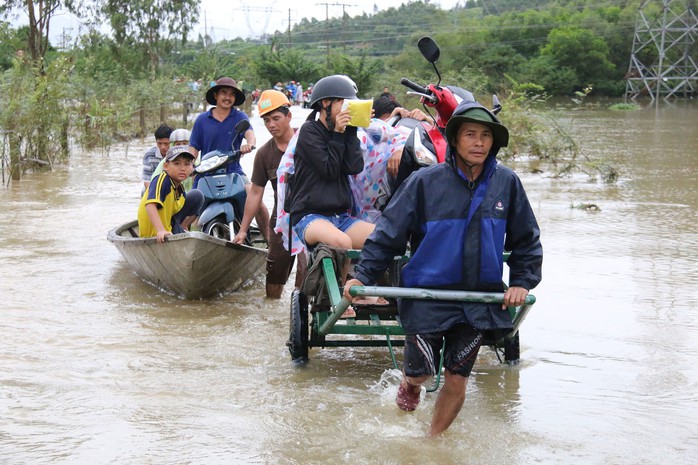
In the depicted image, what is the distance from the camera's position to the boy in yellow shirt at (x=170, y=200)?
810cm

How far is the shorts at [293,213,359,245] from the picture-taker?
20.2 ft

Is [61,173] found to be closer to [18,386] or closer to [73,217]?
[73,217]

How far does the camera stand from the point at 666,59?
67375 mm

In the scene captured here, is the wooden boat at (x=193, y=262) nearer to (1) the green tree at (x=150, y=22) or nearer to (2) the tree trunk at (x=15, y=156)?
(2) the tree trunk at (x=15, y=156)

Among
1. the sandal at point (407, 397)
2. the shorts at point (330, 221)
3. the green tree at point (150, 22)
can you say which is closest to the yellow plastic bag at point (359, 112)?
the shorts at point (330, 221)

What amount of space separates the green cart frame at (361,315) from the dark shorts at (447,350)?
0.11 meters

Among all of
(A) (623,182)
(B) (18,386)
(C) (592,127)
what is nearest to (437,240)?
(B) (18,386)

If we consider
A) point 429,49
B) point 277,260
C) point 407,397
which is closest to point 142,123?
point 277,260

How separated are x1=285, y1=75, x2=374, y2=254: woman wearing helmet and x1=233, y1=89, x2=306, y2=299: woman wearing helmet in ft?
2.57

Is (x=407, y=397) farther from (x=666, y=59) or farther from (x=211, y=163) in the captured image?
(x=666, y=59)

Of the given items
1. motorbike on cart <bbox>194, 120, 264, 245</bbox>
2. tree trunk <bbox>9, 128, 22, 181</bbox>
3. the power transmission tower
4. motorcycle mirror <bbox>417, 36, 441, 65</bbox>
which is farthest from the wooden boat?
the power transmission tower

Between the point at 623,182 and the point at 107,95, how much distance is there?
1473 cm

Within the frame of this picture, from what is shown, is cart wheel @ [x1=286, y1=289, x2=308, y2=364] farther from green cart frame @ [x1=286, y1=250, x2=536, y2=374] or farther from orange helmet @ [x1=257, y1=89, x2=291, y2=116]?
orange helmet @ [x1=257, y1=89, x2=291, y2=116]

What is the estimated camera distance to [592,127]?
31484 millimetres
